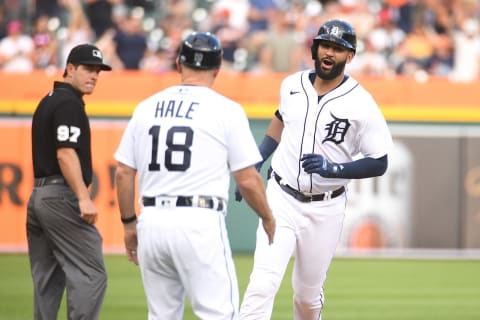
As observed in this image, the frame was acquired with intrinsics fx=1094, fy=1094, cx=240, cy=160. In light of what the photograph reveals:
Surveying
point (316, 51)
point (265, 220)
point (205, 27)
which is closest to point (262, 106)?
point (205, 27)

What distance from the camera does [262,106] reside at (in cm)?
1527

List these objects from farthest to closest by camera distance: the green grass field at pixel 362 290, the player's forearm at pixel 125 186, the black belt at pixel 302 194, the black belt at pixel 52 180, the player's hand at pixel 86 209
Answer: the green grass field at pixel 362 290
the black belt at pixel 302 194
the black belt at pixel 52 180
the player's hand at pixel 86 209
the player's forearm at pixel 125 186

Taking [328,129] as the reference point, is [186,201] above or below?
below

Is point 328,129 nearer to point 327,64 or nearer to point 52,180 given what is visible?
point 327,64

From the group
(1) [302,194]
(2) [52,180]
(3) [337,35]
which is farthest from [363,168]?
(2) [52,180]

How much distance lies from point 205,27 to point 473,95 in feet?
14.9

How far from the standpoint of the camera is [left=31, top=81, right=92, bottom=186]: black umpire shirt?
7320mm

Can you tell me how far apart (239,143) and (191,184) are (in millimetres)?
341

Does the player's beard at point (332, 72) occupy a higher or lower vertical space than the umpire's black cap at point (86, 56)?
lower

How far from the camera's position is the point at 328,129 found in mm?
7543

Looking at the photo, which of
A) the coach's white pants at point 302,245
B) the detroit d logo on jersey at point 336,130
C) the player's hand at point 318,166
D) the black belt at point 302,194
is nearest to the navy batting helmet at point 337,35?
the detroit d logo on jersey at point 336,130

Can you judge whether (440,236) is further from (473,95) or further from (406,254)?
(473,95)

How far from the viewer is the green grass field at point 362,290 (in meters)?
10.2

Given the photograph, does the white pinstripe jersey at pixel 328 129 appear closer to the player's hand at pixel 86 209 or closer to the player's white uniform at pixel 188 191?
the player's hand at pixel 86 209
